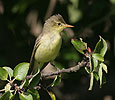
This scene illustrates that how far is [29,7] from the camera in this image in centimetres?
498

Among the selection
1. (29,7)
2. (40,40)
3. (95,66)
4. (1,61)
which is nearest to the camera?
(95,66)

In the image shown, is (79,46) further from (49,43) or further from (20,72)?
(49,43)

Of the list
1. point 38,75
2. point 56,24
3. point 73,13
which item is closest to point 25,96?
point 38,75

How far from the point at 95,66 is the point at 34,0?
244 cm

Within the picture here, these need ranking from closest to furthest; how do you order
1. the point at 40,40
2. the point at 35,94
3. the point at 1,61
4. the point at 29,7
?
the point at 35,94 < the point at 40,40 < the point at 1,61 < the point at 29,7

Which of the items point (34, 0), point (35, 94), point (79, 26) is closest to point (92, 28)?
point (79, 26)

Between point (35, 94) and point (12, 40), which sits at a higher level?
point (12, 40)

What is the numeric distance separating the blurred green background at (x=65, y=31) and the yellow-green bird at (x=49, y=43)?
449 millimetres

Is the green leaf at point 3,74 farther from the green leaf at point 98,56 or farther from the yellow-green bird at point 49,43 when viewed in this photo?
the yellow-green bird at point 49,43

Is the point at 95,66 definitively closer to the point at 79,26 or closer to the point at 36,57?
the point at 36,57

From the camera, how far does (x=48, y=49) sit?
3797mm

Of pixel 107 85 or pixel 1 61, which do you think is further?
pixel 107 85

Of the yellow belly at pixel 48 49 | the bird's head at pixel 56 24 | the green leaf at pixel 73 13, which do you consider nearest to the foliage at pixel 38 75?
the yellow belly at pixel 48 49

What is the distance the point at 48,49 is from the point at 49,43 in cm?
7
